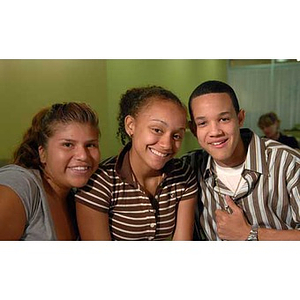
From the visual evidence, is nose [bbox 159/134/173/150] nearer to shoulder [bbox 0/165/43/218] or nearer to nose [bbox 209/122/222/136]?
nose [bbox 209/122/222/136]

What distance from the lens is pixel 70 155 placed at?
1061 millimetres

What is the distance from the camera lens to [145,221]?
3.51 feet

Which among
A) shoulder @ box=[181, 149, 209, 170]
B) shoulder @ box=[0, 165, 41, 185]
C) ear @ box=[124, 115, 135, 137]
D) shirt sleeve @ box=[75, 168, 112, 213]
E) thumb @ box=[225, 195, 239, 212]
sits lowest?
thumb @ box=[225, 195, 239, 212]


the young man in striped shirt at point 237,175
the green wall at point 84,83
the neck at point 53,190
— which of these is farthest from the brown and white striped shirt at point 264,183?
the neck at point 53,190

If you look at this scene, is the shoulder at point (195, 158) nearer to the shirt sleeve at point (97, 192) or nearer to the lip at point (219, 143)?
the lip at point (219, 143)

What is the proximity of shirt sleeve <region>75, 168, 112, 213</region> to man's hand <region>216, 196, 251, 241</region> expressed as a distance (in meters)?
0.29

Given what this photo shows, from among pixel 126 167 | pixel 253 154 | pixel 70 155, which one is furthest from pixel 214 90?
pixel 70 155

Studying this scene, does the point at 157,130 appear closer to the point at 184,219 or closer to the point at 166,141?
the point at 166,141

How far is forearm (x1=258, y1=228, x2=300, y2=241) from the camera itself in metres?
1.07

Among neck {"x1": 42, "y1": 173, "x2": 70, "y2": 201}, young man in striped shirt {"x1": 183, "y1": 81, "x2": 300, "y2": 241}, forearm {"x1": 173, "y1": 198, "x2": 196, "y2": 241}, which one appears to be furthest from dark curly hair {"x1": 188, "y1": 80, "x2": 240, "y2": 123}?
neck {"x1": 42, "y1": 173, "x2": 70, "y2": 201}

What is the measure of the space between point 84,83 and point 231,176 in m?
0.44
